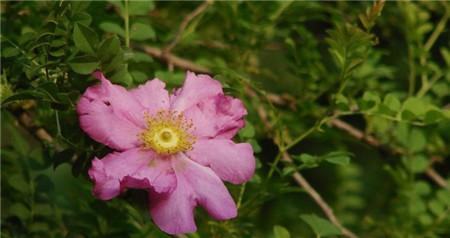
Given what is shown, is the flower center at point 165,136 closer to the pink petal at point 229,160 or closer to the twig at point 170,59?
the pink petal at point 229,160

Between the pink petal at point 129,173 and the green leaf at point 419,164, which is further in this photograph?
the green leaf at point 419,164

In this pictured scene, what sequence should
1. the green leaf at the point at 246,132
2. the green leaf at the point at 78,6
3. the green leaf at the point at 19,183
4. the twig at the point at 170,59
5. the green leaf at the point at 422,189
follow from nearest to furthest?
the green leaf at the point at 78,6, the green leaf at the point at 246,132, the green leaf at the point at 19,183, the twig at the point at 170,59, the green leaf at the point at 422,189

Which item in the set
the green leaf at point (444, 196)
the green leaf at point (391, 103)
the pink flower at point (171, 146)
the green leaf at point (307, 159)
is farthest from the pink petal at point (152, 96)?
the green leaf at point (444, 196)

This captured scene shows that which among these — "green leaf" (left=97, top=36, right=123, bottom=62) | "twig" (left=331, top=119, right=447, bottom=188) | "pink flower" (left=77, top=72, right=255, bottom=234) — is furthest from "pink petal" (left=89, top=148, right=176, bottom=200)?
"twig" (left=331, top=119, right=447, bottom=188)

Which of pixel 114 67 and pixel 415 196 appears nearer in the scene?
pixel 114 67

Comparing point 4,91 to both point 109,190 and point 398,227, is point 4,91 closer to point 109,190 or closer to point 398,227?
point 109,190

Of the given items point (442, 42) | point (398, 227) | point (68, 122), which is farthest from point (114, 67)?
point (442, 42)

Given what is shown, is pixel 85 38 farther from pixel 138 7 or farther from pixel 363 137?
pixel 363 137
